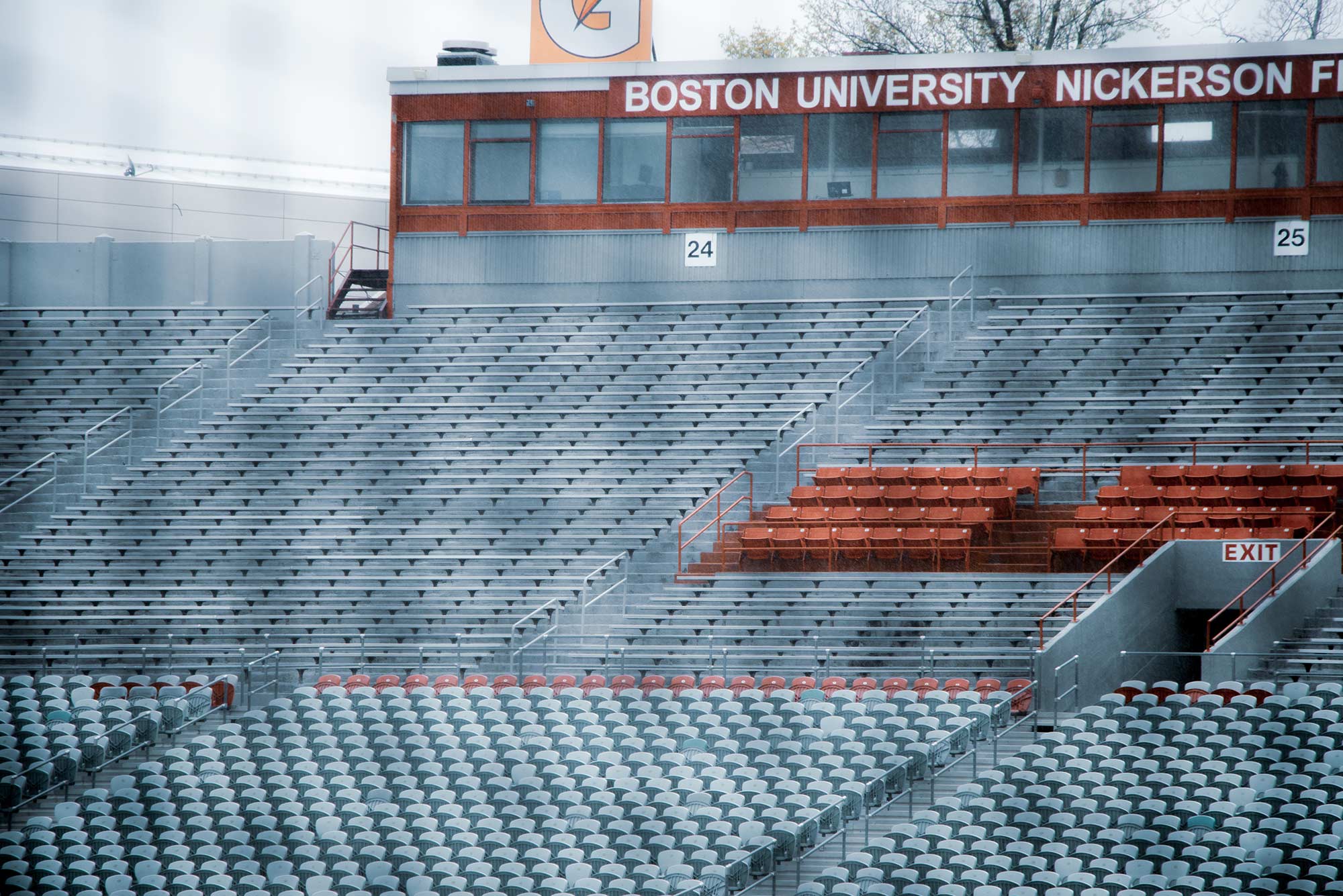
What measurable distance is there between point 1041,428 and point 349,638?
287 inches

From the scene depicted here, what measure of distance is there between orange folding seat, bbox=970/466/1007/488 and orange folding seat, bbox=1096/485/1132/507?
3.32ft

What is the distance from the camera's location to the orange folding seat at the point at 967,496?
54.4 feet

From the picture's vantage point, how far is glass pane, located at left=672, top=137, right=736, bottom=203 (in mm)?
21172

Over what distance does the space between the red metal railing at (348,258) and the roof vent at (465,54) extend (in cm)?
241

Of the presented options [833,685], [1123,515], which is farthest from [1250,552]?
[833,685]

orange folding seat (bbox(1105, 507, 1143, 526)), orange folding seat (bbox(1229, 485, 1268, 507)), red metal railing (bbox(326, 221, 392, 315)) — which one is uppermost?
red metal railing (bbox(326, 221, 392, 315))

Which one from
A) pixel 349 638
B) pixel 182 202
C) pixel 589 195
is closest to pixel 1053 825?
pixel 349 638

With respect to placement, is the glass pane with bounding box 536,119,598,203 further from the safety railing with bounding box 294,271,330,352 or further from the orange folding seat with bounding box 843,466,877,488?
the orange folding seat with bounding box 843,466,877,488

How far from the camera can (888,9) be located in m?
25.8

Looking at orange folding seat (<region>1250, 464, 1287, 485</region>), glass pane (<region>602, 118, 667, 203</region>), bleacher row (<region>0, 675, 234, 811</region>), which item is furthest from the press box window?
orange folding seat (<region>1250, 464, 1287, 485</region>)

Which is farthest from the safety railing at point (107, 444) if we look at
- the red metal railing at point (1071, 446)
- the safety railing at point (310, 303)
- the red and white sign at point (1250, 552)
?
the red and white sign at point (1250, 552)

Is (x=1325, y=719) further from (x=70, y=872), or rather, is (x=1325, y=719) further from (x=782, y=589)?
(x=70, y=872)

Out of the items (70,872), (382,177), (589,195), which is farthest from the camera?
(382,177)

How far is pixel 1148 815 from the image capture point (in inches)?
413
